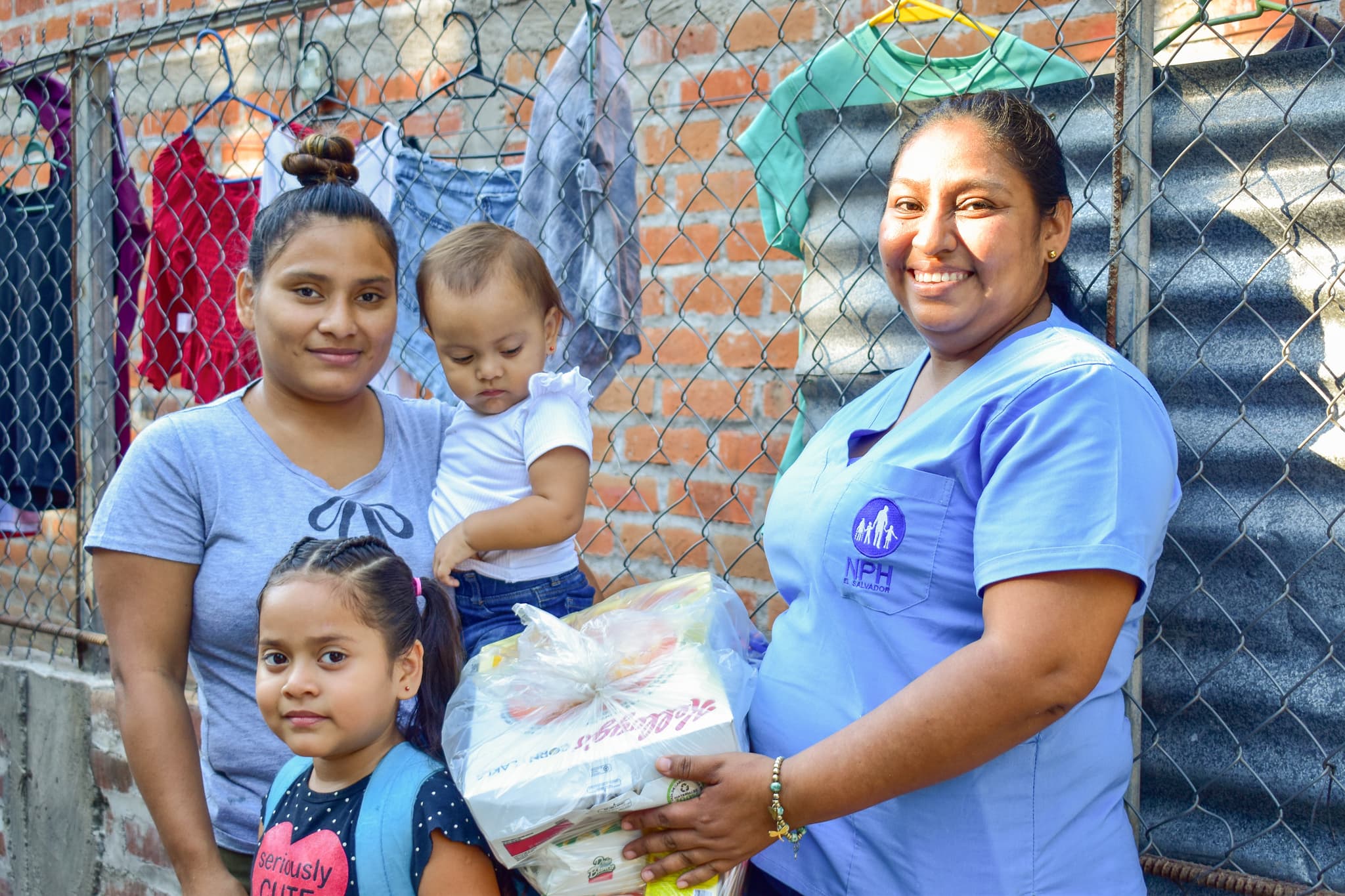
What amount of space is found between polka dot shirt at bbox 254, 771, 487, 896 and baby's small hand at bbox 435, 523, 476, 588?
0.33 metres

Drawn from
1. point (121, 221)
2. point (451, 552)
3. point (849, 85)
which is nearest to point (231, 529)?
point (451, 552)

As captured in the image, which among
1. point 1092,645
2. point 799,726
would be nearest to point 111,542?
point 799,726

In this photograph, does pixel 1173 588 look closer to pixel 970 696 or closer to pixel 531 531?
pixel 970 696

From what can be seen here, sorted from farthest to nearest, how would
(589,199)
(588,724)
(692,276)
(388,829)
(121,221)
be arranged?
(121,221) → (692,276) → (589,199) → (388,829) → (588,724)

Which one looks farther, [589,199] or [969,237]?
[589,199]

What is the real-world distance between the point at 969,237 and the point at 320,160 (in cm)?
105

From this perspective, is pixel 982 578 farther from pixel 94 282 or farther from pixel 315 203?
pixel 94 282

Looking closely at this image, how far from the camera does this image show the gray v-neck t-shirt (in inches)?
59.6

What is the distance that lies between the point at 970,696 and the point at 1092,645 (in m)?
0.14

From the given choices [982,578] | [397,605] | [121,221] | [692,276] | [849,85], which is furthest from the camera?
[121,221]

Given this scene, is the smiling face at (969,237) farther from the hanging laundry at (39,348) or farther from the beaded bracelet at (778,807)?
the hanging laundry at (39,348)

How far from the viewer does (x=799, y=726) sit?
1.34 m

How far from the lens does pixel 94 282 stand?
300 centimetres

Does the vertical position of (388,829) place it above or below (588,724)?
below
